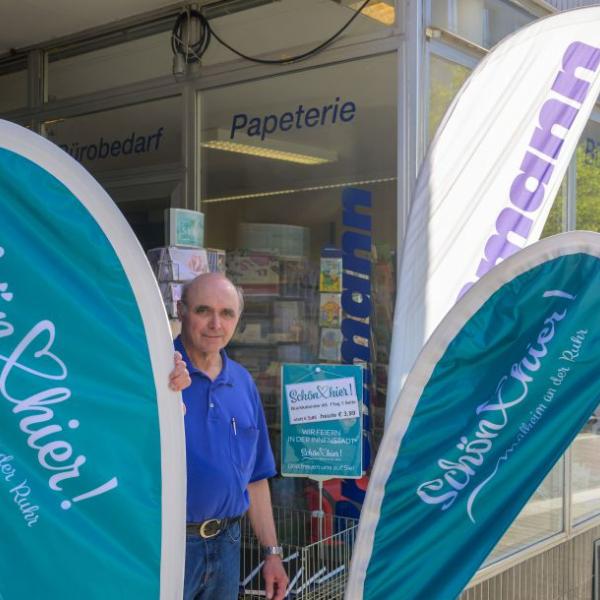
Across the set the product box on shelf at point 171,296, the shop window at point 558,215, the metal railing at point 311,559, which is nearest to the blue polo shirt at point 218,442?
the metal railing at point 311,559

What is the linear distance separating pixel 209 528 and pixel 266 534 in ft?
1.35

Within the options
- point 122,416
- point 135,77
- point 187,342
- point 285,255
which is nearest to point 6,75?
point 135,77

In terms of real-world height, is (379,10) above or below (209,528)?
above

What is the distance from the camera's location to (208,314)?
3.30m

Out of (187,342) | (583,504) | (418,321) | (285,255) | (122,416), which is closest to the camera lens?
(122,416)

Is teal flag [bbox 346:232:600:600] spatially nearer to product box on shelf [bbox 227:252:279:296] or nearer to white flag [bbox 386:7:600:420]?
white flag [bbox 386:7:600:420]

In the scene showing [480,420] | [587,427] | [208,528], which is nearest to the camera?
[480,420]

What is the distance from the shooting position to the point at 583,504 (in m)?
6.96

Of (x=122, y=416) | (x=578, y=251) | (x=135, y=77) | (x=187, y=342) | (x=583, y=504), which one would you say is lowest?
(x=583, y=504)

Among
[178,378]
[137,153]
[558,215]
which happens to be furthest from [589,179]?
[178,378]

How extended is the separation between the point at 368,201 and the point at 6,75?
11.1 feet

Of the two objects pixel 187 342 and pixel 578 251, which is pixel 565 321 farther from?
pixel 187 342

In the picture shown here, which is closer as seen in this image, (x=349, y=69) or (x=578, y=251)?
(x=578, y=251)

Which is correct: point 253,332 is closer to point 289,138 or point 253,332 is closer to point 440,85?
point 289,138
